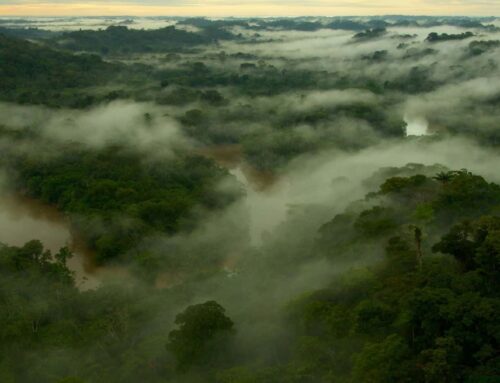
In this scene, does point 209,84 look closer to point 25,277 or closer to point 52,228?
point 52,228

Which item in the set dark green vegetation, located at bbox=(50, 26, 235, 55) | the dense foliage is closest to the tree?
the dense foliage

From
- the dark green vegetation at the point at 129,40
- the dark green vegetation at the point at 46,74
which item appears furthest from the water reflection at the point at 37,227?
the dark green vegetation at the point at 129,40

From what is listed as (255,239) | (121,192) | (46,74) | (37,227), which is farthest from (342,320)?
(46,74)

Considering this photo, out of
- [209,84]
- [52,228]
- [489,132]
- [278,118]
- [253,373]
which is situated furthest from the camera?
[209,84]

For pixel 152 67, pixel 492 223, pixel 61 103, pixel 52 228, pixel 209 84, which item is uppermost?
pixel 152 67

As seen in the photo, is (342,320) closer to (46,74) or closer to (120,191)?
(120,191)

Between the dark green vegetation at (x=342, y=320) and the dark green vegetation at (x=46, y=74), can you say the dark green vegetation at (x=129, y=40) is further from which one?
the dark green vegetation at (x=342, y=320)

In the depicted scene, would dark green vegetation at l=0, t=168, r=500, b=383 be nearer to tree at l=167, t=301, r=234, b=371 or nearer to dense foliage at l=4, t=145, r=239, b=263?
tree at l=167, t=301, r=234, b=371

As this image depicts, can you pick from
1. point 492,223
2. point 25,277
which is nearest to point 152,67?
point 25,277
